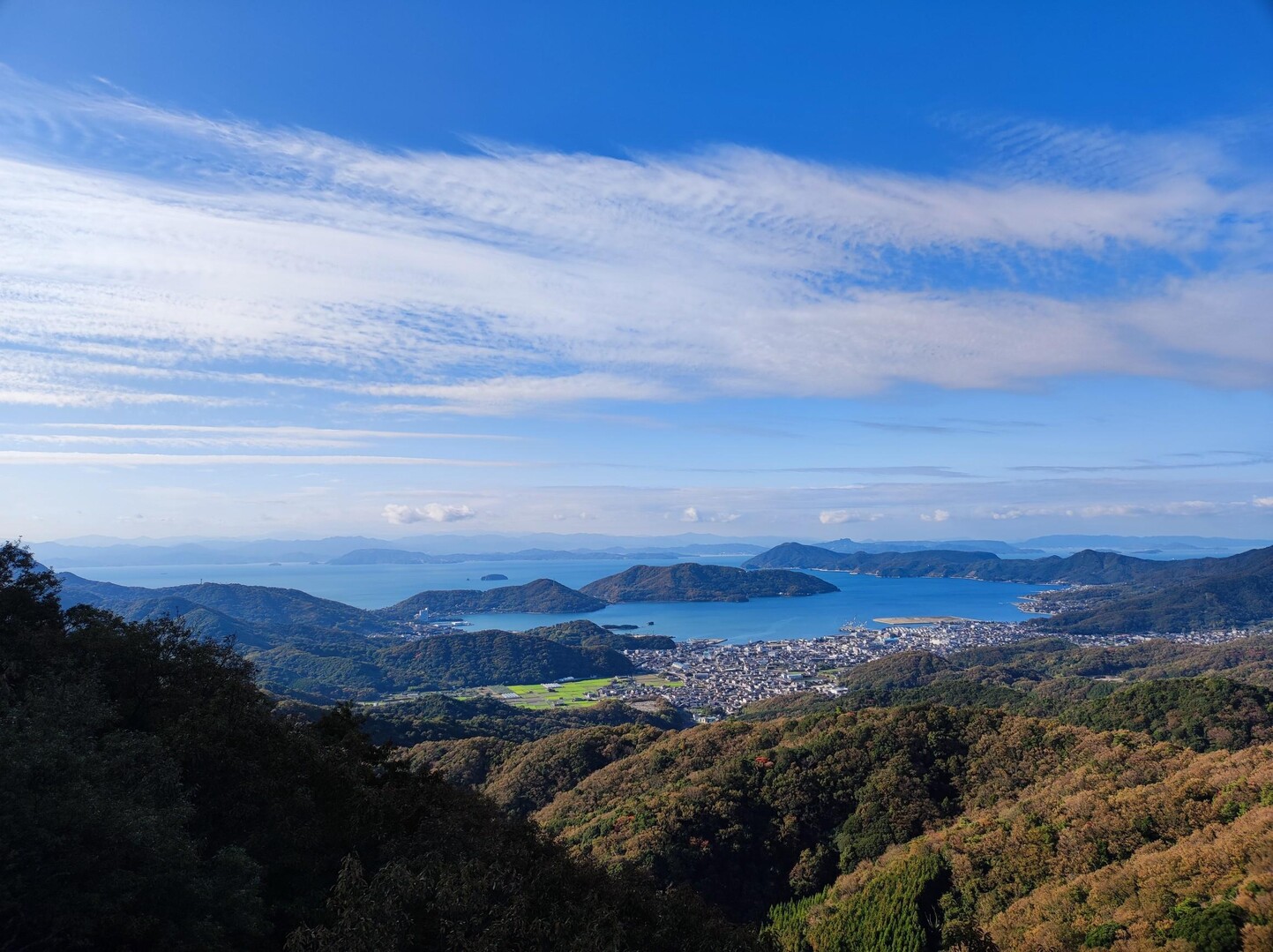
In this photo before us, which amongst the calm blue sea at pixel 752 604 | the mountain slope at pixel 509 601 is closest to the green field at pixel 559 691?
the calm blue sea at pixel 752 604

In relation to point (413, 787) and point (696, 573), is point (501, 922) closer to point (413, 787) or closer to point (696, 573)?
point (413, 787)

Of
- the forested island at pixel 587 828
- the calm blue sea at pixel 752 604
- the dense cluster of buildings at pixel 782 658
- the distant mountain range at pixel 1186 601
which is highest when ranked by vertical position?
the forested island at pixel 587 828

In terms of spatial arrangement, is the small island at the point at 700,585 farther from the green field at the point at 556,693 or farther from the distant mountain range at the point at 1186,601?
the green field at the point at 556,693

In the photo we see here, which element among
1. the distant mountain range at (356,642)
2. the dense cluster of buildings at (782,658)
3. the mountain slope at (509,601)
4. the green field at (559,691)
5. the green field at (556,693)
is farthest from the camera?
the mountain slope at (509,601)

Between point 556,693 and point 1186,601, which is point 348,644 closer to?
point 556,693

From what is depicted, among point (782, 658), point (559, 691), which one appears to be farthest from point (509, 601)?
point (559, 691)

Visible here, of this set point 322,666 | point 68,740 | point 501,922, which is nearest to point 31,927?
point 68,740

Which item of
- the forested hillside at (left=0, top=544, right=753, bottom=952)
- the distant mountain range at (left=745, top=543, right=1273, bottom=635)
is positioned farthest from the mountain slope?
the forested hillside at (left=0, top=544, right=753, bottom=952)

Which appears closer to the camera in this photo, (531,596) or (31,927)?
(31,927)

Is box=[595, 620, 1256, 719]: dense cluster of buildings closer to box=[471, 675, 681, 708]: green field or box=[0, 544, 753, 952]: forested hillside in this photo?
box=[471, 675, 681, 708]: green field
